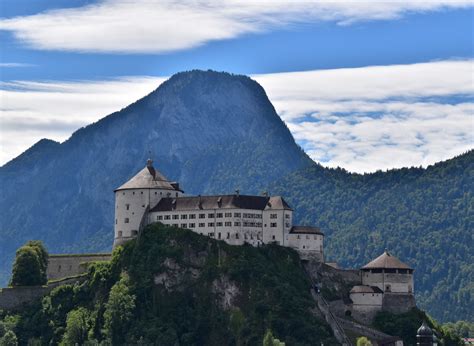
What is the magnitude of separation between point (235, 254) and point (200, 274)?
5.58 m

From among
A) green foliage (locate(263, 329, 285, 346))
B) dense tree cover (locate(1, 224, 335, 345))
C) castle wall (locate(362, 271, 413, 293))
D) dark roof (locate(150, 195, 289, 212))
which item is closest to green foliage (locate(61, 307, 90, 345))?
dense tree cover (locate(1, 224, 335, 345))

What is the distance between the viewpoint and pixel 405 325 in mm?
170625

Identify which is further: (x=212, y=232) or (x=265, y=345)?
(x=212, y=232)

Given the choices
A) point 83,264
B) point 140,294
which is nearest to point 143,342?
point 140,294

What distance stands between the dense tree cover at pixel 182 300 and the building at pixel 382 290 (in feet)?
25.3

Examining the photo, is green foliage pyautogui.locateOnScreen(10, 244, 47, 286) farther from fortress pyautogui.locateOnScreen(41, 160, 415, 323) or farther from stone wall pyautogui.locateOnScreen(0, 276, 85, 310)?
fortress pyautogui.locateOnScreen(41, 160, 415, 323)

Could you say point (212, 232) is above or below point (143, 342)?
above

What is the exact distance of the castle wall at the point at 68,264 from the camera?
604 feet

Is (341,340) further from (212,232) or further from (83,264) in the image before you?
(83,264)

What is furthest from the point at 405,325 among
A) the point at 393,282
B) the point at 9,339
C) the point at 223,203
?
the point at 9,339

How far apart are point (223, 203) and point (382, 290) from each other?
80.5ft

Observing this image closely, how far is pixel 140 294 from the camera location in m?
172

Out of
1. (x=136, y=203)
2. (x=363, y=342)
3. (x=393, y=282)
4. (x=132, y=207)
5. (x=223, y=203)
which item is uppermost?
(x=136, y=203)

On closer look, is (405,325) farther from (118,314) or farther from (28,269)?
(28,269)
